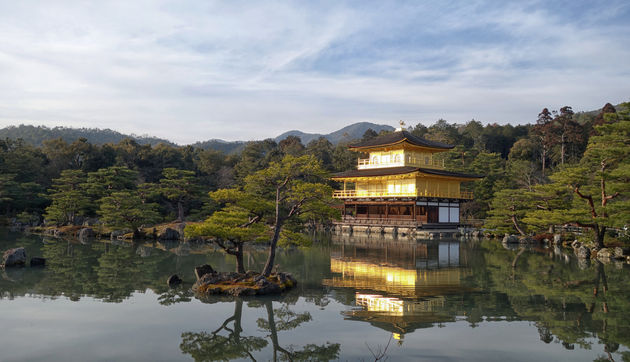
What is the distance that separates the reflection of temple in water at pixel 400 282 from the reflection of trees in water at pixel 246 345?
1.44 metres

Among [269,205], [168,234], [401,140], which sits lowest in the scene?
[168,234]

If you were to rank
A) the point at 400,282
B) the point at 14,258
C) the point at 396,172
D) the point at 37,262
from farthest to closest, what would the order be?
the point at 396,172
the point at 37,262
the point at 14,258
the point at 400,282

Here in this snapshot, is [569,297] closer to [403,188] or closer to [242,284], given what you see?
[242,284]

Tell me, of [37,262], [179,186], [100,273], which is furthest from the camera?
[179,186]

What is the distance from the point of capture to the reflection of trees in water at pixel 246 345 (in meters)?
7.57

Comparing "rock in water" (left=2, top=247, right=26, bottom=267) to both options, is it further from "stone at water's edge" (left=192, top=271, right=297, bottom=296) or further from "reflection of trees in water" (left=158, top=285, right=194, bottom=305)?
"stone at water's edge" (left=192, top=271, right=297, bottom=296)

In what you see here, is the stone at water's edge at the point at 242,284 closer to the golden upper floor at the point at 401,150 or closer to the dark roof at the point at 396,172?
the dark roof at the point at 396,172

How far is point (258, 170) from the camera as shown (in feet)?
59.7

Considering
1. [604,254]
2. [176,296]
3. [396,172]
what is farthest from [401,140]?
[176,296]

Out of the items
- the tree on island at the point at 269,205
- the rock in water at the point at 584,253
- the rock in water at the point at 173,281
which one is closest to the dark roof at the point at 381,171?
the rock in water at the point at 584,253

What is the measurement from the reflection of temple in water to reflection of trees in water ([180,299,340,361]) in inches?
56.5

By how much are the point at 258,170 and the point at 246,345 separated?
34.9 ft

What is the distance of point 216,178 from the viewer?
51062 millimetres

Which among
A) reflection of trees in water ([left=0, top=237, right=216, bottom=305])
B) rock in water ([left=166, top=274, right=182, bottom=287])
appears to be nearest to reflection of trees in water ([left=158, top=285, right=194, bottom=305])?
reflection of trees in water ([left=0, top=237, right=216, bottom=305])
